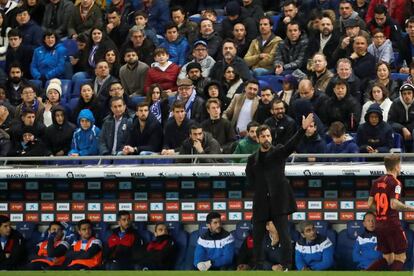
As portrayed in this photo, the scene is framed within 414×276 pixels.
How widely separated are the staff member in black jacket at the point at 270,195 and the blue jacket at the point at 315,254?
1.21 m

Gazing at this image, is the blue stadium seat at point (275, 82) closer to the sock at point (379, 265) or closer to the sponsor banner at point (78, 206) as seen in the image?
the sponsor banner at point (78, 206)

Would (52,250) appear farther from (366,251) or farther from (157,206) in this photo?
(366,251)

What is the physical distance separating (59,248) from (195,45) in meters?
4.22

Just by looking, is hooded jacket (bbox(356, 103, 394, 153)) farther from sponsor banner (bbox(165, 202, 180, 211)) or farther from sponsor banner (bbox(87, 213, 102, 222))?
sponsor banner (bbox(87, 213, 102, 222))

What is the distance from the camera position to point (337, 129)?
20.8 m

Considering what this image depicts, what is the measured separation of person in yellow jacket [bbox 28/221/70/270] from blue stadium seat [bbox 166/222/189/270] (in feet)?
4.99

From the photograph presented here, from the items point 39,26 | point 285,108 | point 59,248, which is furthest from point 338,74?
point 39,26

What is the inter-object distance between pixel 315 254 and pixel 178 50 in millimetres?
5586

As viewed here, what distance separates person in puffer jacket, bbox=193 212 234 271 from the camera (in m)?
20.8

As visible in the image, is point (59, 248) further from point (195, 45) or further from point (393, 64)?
point (393, 64)

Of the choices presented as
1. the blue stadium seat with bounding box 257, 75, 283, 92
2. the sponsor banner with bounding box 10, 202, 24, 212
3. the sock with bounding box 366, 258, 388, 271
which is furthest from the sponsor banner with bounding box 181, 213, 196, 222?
the sock with bounding box 366, 258, 388, 271

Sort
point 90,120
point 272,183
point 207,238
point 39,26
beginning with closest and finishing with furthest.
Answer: point 272,183 < point 207,238 < point 90,120 < point 39,26

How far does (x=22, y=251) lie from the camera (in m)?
21.9

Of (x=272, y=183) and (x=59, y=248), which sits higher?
(x=272, y=183)
